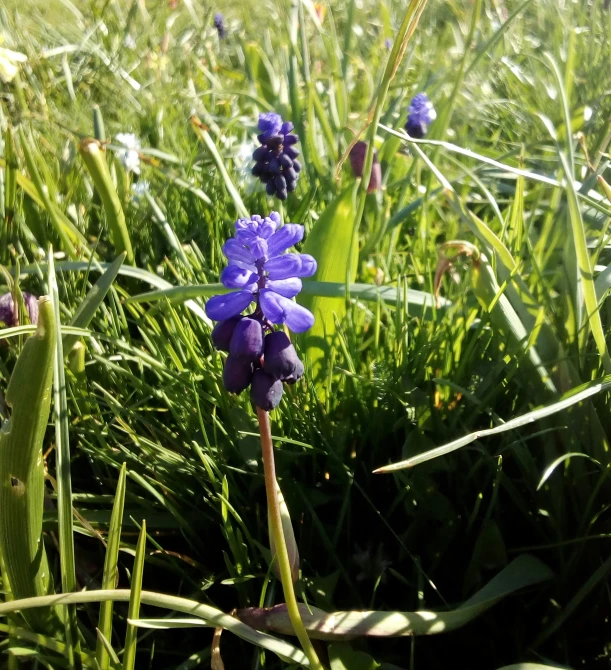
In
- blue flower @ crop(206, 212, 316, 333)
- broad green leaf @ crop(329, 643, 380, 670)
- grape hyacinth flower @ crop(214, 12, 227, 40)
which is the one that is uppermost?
grape hyacinth flower @ crop(214, 12, 227, 40)

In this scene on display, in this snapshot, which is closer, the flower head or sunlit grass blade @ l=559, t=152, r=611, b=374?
sunlit grass blade @ l=559, t=152, r=611, b=374

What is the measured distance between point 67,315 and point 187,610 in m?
0.91

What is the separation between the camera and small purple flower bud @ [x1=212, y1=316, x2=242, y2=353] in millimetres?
924

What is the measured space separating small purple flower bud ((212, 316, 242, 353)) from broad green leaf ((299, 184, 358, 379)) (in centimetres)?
54

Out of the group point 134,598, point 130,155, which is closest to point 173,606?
point 134,598

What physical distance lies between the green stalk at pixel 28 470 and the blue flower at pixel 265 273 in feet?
0.92

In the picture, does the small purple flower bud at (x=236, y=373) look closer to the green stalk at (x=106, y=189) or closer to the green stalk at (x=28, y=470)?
the green stalk at (x=28, y=470)

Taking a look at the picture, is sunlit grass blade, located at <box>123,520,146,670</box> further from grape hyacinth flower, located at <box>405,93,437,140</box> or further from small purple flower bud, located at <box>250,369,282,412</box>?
grape hyacinth flower, located at <box>405,93,437,140</box>

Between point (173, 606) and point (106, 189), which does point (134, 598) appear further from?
point (106, 189)

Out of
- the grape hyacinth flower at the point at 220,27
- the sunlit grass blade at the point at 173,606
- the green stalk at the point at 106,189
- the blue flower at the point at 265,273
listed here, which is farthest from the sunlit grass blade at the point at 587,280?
the grape hyacinth flower at the point at 220,27

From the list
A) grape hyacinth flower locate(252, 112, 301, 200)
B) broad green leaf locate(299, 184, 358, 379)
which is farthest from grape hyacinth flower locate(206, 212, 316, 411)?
grape hyacinth flower locate(252, 112, 301, 200)

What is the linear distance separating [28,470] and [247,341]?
1.52ft

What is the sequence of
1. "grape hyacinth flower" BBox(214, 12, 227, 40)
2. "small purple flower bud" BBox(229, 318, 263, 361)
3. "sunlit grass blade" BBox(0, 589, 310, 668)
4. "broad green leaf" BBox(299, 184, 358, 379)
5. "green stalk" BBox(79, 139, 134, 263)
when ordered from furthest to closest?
"grape hyacinth flower" BBox(214, 12, 227, 40) → "green stalk" BBox(79, 139, 134, 263) → "broad green leaf" BBox(299, 184, 358, 379) → "sunlit grass blade" BBox(0, 589, 310, 668) → "small purple flower bud" BBox(229, 318, 263, 361)

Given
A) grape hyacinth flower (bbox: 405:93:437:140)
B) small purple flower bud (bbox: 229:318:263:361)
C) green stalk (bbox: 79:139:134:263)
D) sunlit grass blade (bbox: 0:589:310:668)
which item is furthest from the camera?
grape hyacinth flower (bbox: 405:93:437:140)
